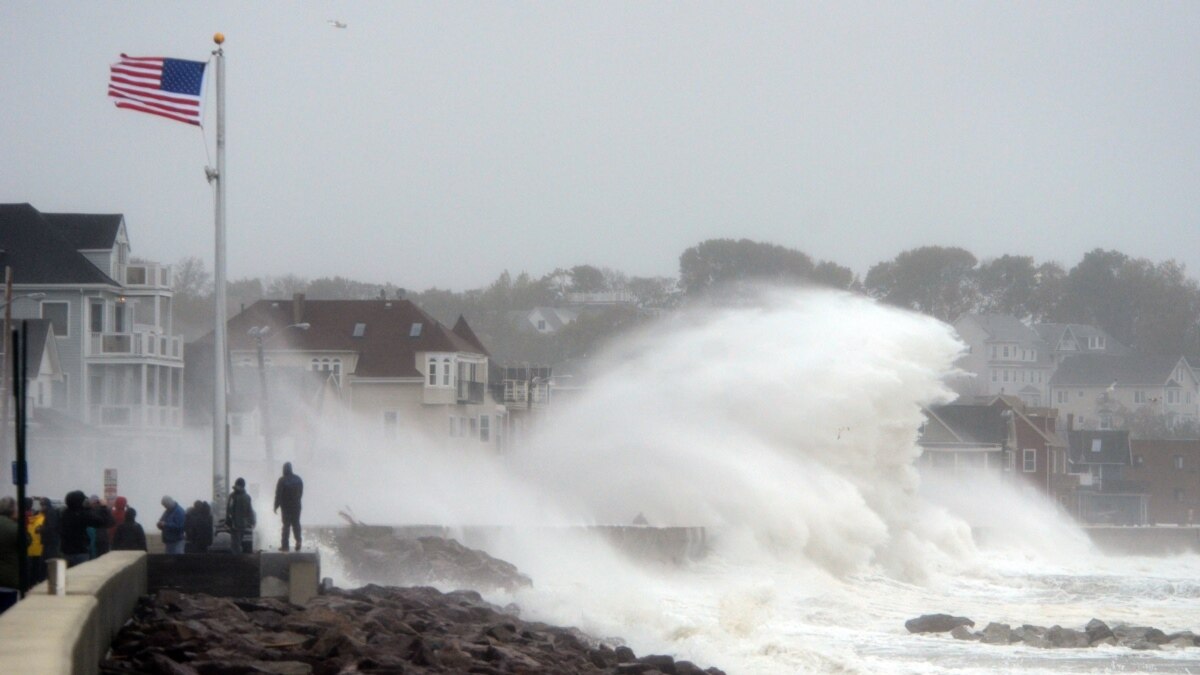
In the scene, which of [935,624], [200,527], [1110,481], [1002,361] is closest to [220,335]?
[200,527]

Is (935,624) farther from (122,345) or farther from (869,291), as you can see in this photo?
(869,291)

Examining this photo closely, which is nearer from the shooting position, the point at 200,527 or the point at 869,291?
the point at 200,527

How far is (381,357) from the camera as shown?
211 ft

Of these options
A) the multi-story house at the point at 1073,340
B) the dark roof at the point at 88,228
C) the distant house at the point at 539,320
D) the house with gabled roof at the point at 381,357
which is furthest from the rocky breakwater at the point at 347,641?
the multi-story house at the point at 1073,340

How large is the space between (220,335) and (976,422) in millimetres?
58627

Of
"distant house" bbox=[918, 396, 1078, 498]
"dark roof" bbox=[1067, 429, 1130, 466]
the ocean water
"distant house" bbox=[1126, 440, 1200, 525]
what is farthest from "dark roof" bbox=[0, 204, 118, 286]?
"distant house" bbox=[1126, 440, 1200, 525]

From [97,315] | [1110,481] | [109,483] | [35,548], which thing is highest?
[97,315]

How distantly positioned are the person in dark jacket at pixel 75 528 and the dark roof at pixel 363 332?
44958mm

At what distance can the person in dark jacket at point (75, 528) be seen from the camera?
56.4 ft

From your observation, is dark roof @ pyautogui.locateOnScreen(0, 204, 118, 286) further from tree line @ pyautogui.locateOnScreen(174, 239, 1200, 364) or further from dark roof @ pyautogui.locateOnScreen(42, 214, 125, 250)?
tree line @ pyautogui.locateOnScreen(174, 239, 1200, 364)

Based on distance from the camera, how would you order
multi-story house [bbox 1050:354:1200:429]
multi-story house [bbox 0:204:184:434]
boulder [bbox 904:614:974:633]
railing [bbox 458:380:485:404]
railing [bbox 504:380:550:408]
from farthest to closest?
multi-story house [bbox 1050:354:1200:429] < railing [bbox 504:380:550:408] < railing [bbox 458:380:485:404] < multi-story house [bbox 0:204:184:434] < boulder [bbox 904:614:974:633]

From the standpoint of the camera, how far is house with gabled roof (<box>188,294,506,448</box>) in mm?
63000

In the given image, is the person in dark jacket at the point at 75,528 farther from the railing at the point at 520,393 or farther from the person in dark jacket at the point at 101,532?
the railing at the point at 520,393

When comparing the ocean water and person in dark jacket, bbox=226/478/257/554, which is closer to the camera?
person in dark jacket, bbox=226/478/257/554
